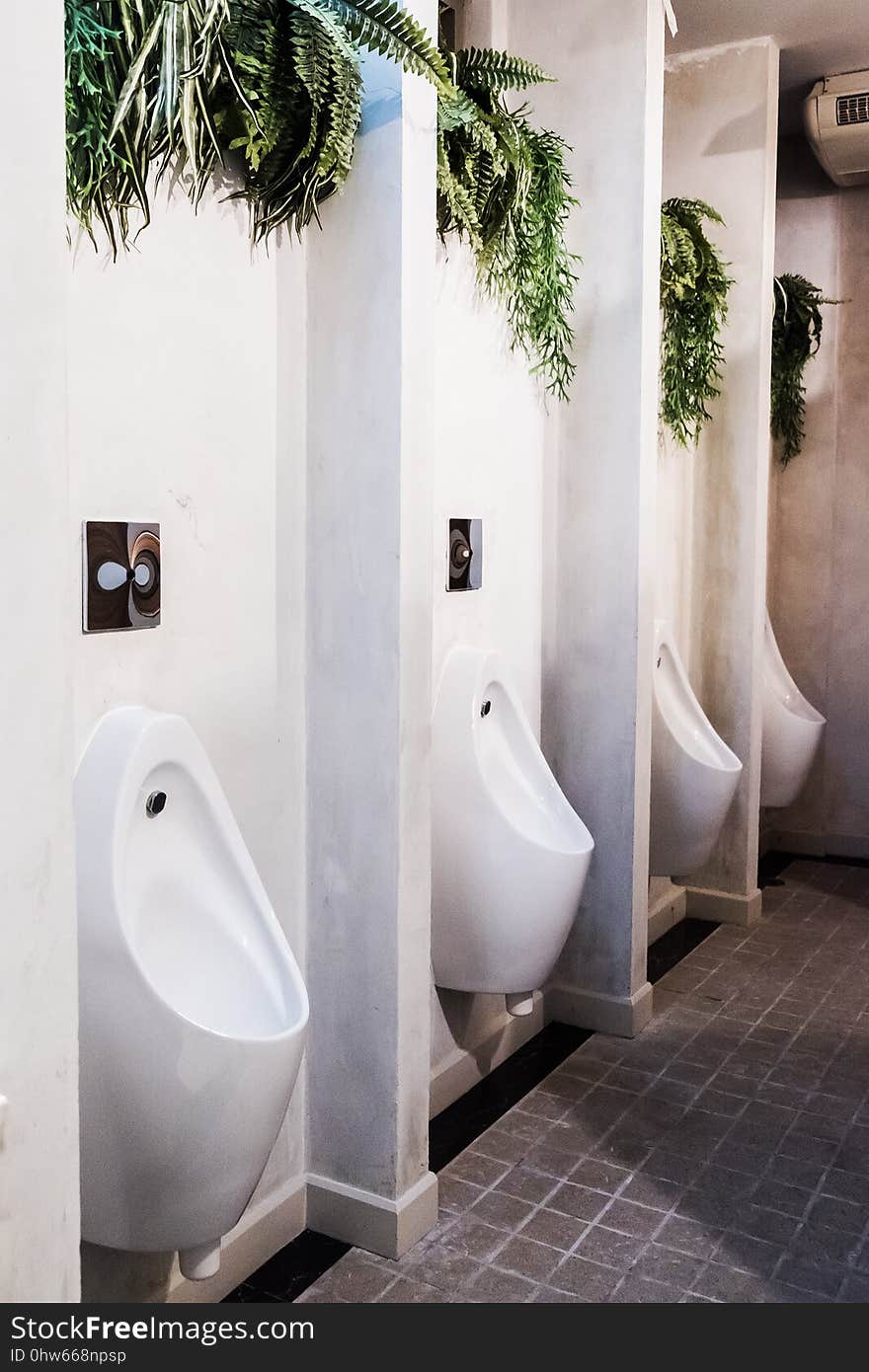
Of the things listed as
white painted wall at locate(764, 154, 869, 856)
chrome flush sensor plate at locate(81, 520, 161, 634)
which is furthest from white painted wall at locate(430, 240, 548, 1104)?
white painted wall at locate(764, 154, 869, 856)

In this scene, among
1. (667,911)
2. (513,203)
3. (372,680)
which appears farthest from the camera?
(667,911)

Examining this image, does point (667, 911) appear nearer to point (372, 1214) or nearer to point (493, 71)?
point (372, 1214)

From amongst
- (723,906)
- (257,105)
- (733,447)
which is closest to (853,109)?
(733,447)

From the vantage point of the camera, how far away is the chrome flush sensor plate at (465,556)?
254 cm

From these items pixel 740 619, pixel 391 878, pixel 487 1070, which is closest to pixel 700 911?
pixel 740 619

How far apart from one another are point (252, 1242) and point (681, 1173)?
87cm

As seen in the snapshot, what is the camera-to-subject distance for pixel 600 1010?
3.06 metres

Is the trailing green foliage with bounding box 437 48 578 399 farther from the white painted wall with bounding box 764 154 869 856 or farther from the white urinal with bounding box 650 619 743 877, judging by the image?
the white painted wall with bounding box 764 154 869 856

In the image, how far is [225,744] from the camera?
1.94 meters

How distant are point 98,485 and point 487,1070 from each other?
1.75m

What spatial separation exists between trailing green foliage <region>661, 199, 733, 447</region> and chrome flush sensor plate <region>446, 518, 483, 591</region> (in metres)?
1.13

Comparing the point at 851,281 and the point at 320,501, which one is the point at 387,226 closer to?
the point at 320,501

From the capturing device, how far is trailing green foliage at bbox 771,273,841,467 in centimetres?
438

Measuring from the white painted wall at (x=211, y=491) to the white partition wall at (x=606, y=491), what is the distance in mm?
1088
